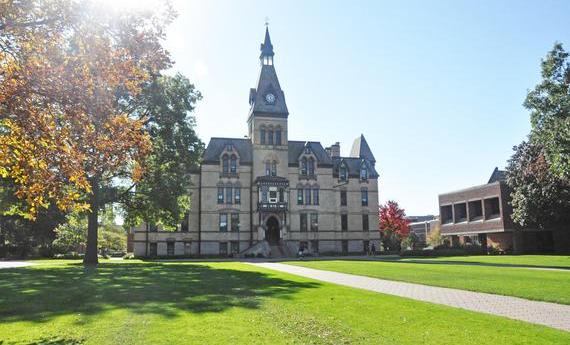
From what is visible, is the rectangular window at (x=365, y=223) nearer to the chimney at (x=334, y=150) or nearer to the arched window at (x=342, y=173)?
the arched window at (x=342, y=173)

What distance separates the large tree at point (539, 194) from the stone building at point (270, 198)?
18579mm

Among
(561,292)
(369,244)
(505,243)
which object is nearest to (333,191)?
(369,244)

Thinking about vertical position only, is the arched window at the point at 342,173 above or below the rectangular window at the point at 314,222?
above

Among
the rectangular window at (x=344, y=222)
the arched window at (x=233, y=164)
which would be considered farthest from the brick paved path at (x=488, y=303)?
the rectangular window at (x=344, y=222)

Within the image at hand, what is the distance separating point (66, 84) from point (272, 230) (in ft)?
175

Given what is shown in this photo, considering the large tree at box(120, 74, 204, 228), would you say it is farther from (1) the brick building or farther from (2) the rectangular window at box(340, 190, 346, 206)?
(1) the brick building

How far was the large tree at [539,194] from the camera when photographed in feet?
168

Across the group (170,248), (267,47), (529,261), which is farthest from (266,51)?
(529,261)

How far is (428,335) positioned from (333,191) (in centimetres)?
5514

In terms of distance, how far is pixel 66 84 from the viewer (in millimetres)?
8633

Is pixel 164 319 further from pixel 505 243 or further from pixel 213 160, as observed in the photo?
pixel 505 243

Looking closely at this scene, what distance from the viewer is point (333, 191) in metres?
64.3

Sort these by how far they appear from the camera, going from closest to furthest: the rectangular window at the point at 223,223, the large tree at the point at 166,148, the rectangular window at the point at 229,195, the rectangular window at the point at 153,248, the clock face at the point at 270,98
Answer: the large tree at the point at 166,148 → the rectangular window at the point at 153,248 → the rectangular window at the point at 223,223 → the rectangular window at the point at 229,195 → the clock face at the point at 270,98

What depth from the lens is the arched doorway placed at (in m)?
60.6
